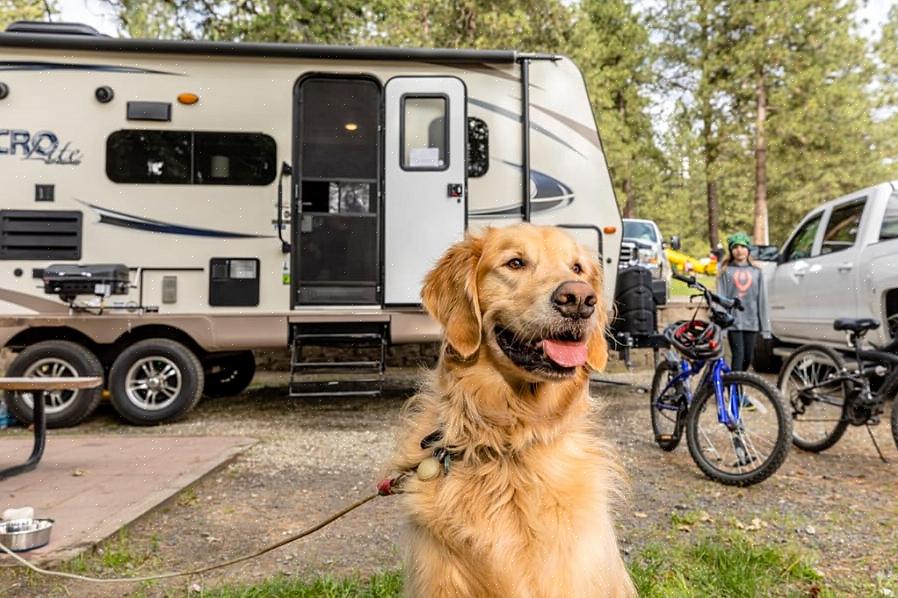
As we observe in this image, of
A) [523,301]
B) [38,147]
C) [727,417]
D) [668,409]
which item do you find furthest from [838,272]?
[38,147]

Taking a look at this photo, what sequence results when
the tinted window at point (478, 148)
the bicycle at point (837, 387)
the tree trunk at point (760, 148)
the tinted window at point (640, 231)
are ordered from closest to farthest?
the bicycle at point (837, 387)
the tinted window at point (478, 148)
the tinted window at point (640, 231)
the tree trunk at point (760, 148)

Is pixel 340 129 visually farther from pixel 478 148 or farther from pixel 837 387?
pixel 837 387

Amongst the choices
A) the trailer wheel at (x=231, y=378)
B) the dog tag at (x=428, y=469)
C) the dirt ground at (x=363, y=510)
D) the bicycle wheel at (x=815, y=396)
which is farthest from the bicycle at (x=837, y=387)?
the trailer wheel at (x=231, y=378)

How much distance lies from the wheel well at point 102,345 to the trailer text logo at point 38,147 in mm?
1690

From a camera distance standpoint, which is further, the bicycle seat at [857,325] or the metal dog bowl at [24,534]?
the bicycle seat at [857,325]

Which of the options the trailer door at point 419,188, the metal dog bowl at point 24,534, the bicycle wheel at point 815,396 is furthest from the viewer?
the trailer door at point 419,188

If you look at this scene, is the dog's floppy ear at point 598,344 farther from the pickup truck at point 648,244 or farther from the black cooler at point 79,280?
the pickup truck at point 648,244

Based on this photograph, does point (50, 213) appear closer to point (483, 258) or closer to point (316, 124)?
point (316, 124)

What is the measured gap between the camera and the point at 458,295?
94.6 inches

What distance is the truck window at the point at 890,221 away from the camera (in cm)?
659

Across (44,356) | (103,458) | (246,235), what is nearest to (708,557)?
(103,458)

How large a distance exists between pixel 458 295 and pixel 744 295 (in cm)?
537

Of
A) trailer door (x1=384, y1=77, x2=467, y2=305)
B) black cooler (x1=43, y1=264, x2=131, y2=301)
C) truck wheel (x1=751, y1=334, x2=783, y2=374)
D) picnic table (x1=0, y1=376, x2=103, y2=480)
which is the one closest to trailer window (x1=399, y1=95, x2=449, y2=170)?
trailer door (x1=384, y1=77, x2=467, y2=305)

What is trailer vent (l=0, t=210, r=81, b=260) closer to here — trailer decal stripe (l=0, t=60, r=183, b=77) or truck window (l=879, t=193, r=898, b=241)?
trailer decal stripe (l=0, t=60, r=183, b=77)
